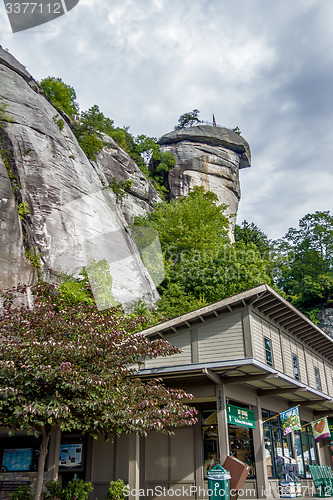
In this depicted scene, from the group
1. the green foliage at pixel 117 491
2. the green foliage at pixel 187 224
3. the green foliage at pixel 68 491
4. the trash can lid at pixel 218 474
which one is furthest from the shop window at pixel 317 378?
the green foliage at pixel 187 224

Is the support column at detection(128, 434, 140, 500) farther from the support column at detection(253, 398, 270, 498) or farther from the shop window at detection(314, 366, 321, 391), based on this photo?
the shop window at detection(314, 366, 321, 391)

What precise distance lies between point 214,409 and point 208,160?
3922 cm

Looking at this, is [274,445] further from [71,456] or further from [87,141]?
[87,141]

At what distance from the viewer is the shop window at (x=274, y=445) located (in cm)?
1521

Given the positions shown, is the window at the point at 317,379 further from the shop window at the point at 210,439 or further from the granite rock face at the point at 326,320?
the granite rock face at the point at 326,320

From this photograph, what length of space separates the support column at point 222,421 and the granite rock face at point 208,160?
35492 millimetres

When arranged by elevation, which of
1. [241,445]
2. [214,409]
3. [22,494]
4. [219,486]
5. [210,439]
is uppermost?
[214,409]

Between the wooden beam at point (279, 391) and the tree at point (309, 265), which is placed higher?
the tree at point (309, 265)

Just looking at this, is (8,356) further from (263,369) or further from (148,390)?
(263,369)

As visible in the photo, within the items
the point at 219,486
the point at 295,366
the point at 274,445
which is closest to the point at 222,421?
the point at 219,486

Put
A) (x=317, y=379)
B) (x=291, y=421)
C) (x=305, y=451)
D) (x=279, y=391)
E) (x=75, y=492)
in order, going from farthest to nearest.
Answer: (x=317, y=379)
(x=305, y=451)
(x=279, y=391)
(x=291, y=421)
(x=75, y=492)

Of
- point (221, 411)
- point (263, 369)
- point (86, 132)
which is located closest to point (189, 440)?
point (221, 411)

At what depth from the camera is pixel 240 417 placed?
13.6 meters

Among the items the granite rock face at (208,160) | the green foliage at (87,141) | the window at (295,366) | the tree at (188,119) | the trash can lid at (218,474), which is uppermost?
the tree at (188,119)
